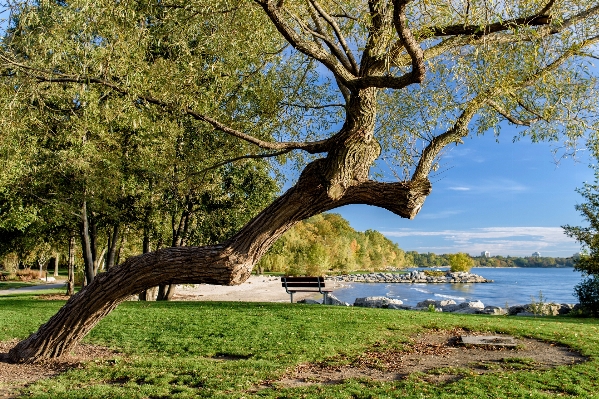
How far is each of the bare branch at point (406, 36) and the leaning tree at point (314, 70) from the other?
14 mm

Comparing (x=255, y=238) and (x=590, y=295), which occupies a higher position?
(x=255, y=238)

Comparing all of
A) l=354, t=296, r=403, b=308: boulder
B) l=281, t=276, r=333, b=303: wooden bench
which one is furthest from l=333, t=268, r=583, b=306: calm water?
l=281, t=276, r=333, b=303: wooden bench

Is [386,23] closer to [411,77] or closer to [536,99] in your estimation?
[411,77]

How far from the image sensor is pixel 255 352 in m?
8.73

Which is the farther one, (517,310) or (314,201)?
(517,310)

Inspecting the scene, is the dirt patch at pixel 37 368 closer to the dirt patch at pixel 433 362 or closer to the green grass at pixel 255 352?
the green grass at pixel 255 352

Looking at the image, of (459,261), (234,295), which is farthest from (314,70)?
(459,261)

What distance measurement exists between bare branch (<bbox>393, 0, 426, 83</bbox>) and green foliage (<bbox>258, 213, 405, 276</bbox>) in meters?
14.7

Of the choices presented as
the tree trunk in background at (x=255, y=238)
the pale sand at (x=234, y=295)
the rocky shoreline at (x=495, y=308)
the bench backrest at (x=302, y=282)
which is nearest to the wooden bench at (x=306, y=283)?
the bench backrest at (x=302, y=282)

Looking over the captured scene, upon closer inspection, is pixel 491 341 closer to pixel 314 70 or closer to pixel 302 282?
pixel 314 70

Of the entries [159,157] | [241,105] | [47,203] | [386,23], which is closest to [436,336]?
[241,105]

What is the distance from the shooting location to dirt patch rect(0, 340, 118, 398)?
647 cm

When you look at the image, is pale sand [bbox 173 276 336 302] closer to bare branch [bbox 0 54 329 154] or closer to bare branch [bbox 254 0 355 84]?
bare branch [bbox 0 54 329 154]

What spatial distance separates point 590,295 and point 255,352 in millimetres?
15711
